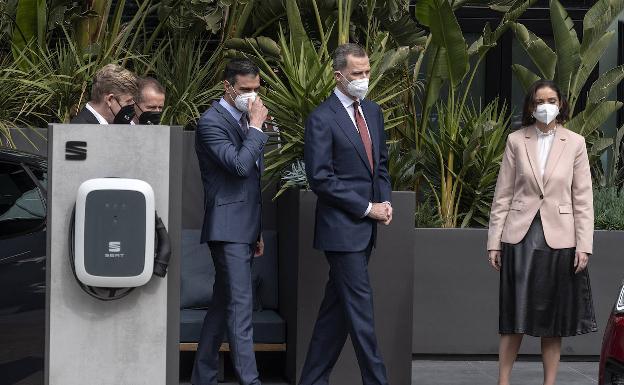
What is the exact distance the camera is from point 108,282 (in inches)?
238

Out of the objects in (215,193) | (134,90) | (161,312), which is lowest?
(161,312)

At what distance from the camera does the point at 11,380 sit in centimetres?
700

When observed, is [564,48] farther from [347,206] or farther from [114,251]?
[114,251]

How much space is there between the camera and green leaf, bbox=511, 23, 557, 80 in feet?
36.3

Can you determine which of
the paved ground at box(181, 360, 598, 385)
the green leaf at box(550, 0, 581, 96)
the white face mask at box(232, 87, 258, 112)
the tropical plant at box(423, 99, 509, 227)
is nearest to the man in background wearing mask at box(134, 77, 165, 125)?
the white face mask at box(232, 87, 258, 112)

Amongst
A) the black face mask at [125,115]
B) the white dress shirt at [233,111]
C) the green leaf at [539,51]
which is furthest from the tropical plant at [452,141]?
the black face mask at [125,115]

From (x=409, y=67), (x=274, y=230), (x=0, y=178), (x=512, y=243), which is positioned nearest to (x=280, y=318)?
(x=274, y=230)

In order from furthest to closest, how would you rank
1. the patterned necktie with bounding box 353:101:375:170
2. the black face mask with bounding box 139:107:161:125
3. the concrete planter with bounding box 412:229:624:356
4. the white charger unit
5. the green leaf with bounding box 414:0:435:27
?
the green leaf with bounding box 414:0:435:27
the concrete planter with bounding box 412:229:624:356
the patterned necktie with bounding box 353:101:375:170
the black face mask with bounding box 139:107:161:125
the white charger unit

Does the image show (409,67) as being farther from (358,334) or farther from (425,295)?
(358,334)

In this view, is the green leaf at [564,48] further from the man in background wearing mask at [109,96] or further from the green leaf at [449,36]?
the man in background wearing mask at [109,96]

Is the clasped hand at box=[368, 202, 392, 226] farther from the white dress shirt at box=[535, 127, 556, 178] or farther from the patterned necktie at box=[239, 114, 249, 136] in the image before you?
the white dress shirt at box=[535, 127, 556, 178]

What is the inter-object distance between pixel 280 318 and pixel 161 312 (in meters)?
2.90

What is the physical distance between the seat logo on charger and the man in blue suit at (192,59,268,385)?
174 centimetres

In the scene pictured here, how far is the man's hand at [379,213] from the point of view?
7766 millimetres
